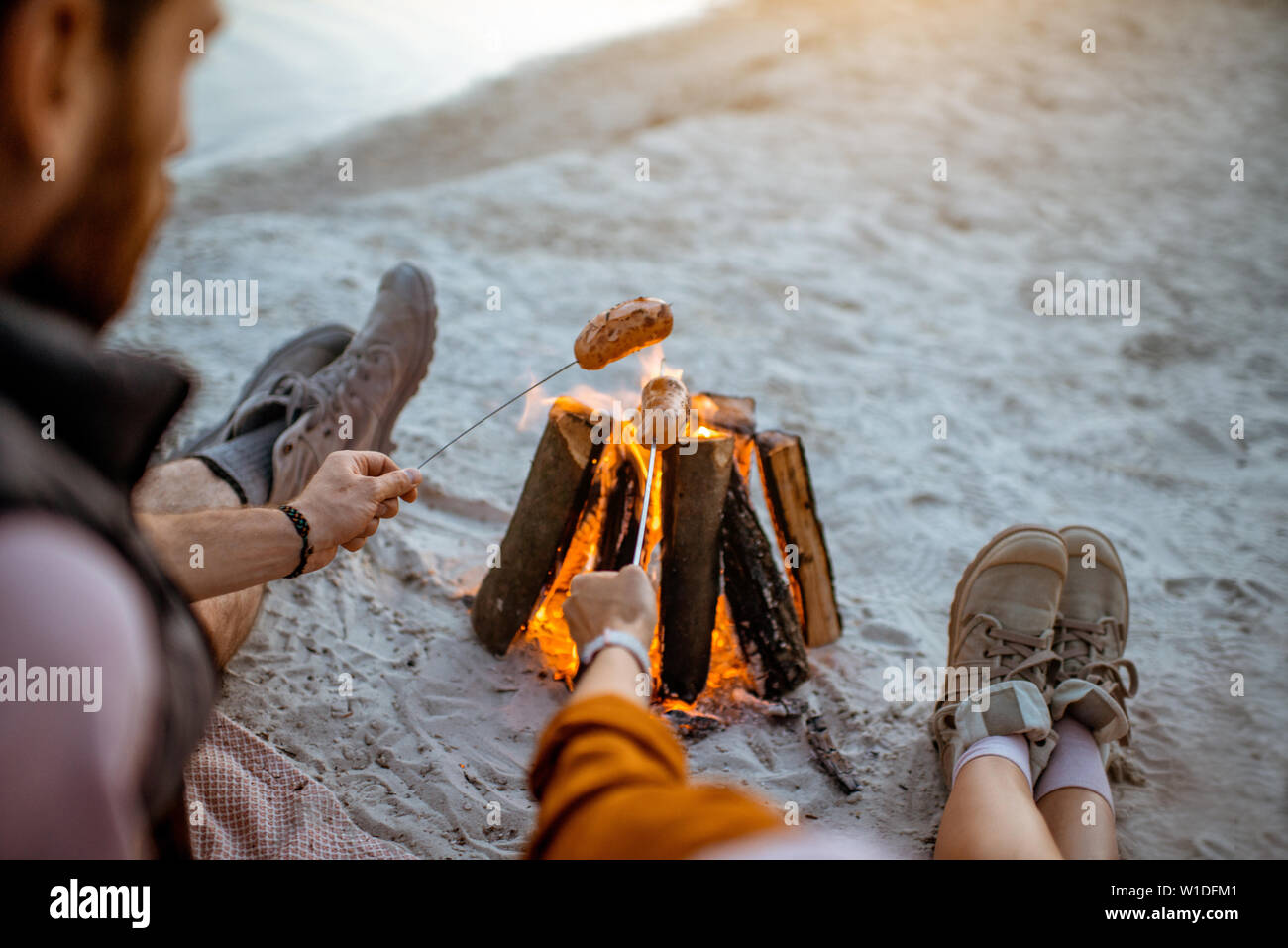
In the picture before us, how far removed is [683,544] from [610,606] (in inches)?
33.8

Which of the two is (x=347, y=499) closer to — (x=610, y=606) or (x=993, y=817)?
(x=610, y=606)

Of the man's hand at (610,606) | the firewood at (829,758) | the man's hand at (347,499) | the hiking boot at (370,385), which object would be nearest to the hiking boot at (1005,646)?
the firewood at (829,758)

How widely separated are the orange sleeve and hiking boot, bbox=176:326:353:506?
1.66 metres

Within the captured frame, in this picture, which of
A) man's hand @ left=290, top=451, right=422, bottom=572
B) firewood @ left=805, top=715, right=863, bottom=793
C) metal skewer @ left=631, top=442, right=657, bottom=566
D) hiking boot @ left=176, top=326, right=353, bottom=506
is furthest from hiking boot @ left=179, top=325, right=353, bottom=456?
firewood @ left=805, top=715, right=863, bottom=793

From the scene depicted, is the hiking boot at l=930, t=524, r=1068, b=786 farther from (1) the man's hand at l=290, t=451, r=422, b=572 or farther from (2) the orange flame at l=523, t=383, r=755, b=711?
(1) the man's hand at l=290, t=451, r=422, b=572

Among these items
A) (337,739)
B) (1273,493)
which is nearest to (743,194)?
(1273,493)

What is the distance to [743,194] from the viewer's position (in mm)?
5996

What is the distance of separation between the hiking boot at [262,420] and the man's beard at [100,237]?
1544 mm

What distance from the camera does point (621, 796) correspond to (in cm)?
98

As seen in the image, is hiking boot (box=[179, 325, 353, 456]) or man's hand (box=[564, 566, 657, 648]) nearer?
man's hand (box=[564, 566, 657, 648])

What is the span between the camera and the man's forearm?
1.76m
